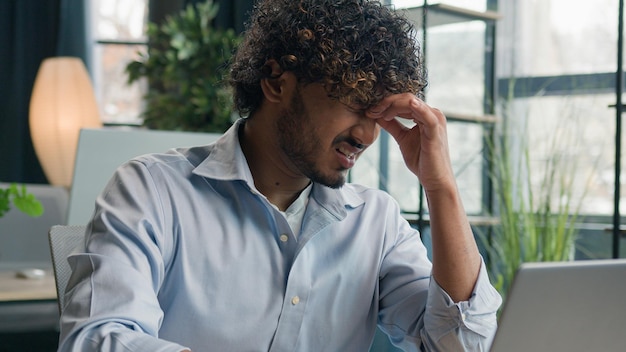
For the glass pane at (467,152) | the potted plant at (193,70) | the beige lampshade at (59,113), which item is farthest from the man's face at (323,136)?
the beige lampshade at (59,113)

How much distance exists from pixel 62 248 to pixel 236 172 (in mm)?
311

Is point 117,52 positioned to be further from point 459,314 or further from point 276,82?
point 459,314

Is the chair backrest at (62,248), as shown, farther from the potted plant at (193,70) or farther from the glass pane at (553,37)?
the potted plant at (193,70)

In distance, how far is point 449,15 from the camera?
10.7 feet

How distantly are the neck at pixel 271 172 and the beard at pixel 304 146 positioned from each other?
4 cm

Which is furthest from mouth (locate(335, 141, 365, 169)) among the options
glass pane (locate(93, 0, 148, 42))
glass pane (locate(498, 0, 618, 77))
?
glass pane (locate(93, 0, 148, 42))

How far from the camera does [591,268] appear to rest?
851 mm

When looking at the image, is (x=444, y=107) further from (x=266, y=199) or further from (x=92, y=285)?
(x=92, y=285)

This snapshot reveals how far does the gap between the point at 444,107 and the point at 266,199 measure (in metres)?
2.34

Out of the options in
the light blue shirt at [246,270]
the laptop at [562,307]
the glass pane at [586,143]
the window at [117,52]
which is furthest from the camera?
the window at [117,52]

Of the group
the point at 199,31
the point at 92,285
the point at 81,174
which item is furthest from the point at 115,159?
the point at 199,31

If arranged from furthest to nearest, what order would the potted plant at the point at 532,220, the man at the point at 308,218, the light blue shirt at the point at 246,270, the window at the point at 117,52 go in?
the window at the point at 117,52, the potted plant at the point at 532,220, the man at the point at 308,218, the light blue shirt at the point at 246,270

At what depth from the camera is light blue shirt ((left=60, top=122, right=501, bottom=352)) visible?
4.01ft

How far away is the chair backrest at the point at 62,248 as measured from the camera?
4.36 ft
